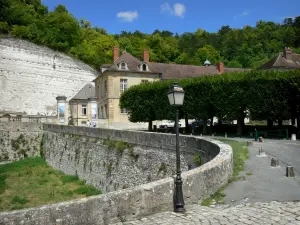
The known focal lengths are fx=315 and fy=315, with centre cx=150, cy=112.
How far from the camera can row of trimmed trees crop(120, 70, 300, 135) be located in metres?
21.2

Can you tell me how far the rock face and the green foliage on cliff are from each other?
3250mm

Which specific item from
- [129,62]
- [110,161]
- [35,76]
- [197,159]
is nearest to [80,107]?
[129,62]

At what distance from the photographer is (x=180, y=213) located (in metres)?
5.30

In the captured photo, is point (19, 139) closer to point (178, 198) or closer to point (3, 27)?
point (178, 198)

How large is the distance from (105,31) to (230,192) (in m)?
82.5

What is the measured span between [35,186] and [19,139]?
10122 mm

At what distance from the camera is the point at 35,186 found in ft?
59.8

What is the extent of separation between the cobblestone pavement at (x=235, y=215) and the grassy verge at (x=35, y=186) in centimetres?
1065

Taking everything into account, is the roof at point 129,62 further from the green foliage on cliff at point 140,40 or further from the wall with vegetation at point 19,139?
the green foliage on cliff at point 140,40

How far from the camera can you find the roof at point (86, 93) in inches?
1616

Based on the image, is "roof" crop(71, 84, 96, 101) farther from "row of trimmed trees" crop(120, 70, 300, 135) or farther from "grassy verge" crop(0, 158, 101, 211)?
"grassy verge" crop(0, 158, 101, 211)

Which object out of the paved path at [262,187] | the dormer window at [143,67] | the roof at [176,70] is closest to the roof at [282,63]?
the roof at [176,70]

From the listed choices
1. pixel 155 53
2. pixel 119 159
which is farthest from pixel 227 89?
pixel 155 53

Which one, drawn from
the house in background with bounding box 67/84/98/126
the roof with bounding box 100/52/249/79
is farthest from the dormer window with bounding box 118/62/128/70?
the house in background with bounding box 67/84/98/126
